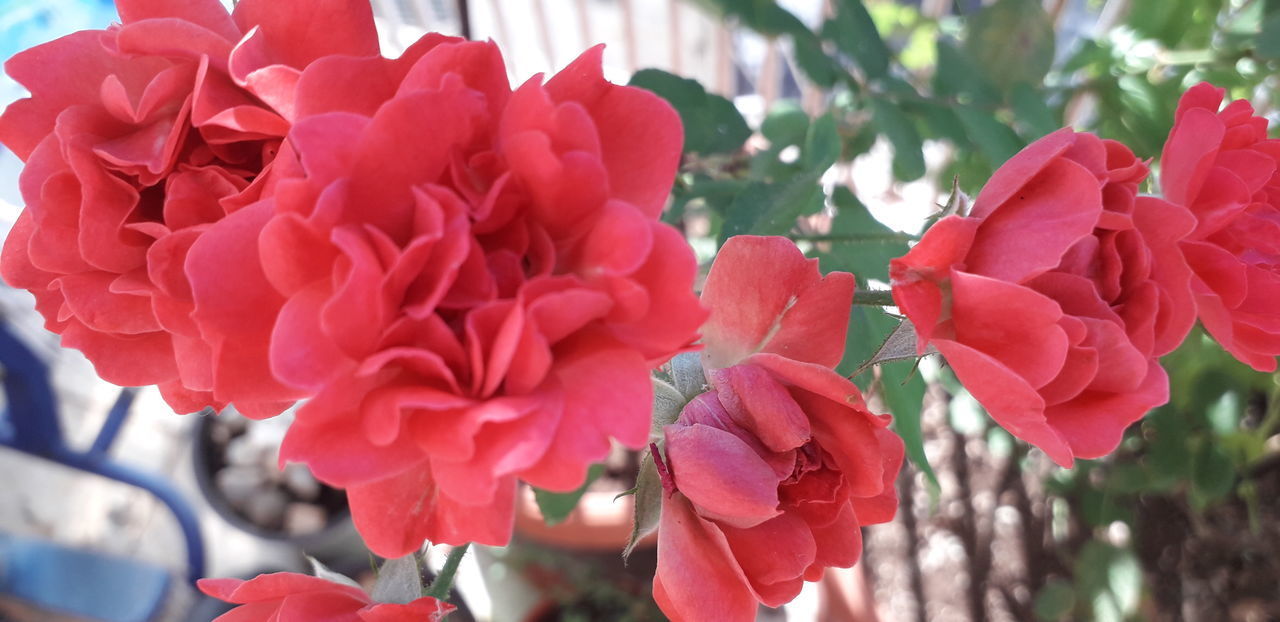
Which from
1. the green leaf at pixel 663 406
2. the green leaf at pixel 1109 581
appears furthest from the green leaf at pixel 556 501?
the green leaf at pixel 1109 581

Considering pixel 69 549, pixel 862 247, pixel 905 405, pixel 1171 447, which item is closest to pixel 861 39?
pixel 862 247

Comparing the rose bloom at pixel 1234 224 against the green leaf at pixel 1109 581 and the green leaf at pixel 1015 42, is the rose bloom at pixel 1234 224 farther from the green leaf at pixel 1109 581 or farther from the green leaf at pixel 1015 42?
the green leaf at pixel 1109 581

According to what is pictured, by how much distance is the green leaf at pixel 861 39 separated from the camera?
23.6 inches

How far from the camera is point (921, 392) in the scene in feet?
1.55

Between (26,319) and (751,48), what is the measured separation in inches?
50.1

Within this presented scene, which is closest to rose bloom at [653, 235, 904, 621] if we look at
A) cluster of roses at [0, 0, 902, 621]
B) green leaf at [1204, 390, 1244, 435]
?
cluster of roses at [0, 0, 902, 621]

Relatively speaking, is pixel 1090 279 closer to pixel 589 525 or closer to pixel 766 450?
pixel 766 450

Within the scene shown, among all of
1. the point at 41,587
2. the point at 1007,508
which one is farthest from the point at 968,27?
the point at 41,587

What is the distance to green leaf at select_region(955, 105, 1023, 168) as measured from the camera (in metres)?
0.53

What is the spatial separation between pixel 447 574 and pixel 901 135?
1.41 feet

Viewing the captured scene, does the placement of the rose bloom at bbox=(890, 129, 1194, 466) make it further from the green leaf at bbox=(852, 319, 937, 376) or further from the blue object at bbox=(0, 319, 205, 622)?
the blue object at bbox=(0, 319, 205, 622)

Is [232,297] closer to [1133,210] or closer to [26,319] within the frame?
[1133,210]

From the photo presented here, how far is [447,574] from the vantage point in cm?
35

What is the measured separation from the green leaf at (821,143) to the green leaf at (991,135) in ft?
0.31
